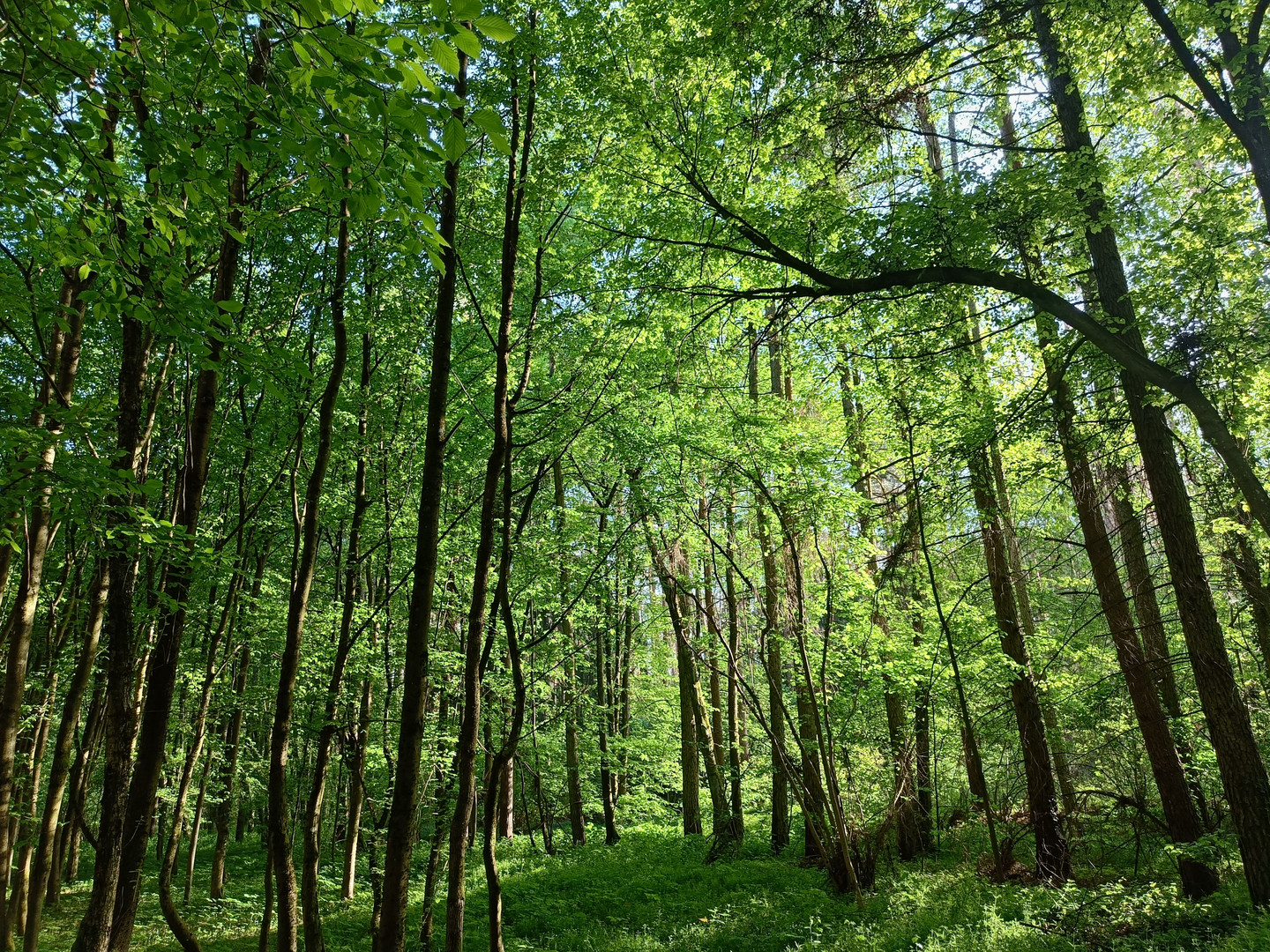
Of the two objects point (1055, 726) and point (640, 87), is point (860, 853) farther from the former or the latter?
point (640, 87)

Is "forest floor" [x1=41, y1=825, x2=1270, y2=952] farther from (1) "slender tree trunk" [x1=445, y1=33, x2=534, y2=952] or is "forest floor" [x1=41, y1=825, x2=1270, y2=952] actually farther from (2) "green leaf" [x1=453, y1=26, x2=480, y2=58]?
(2) "green leaf" [x1=453, y1=26, x2=480, y2=58]

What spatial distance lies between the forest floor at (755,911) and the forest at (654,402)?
0.31 ft

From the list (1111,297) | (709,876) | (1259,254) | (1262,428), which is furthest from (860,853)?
(1259,254)

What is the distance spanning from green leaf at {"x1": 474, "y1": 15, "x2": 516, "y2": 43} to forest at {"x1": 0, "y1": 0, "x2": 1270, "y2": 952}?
0.01 meters

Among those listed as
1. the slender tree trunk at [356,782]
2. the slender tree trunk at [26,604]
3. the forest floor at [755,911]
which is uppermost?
the slender tree trunk at [26,604]

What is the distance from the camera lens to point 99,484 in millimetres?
4141

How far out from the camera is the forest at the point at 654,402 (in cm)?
377

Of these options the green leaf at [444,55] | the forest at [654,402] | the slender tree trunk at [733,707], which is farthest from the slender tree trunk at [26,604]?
the slender tree trunk at [733,707]

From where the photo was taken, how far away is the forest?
3.77 m

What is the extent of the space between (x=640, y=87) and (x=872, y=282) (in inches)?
109

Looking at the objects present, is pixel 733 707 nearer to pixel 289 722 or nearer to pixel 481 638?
pixel 481 638

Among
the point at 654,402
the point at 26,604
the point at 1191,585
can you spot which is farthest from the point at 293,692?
the point at 1191,585

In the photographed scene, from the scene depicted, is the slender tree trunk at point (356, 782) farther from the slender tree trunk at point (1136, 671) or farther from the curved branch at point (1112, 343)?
the slender tree trunk at point (1136, 671)

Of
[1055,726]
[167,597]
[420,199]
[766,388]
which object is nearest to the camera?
[420,199]
